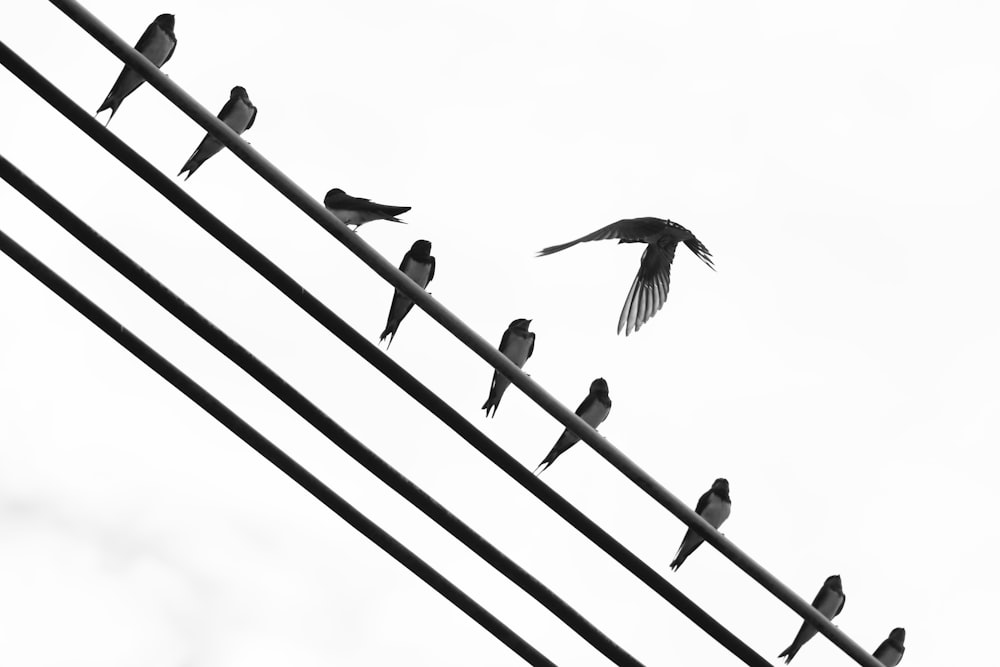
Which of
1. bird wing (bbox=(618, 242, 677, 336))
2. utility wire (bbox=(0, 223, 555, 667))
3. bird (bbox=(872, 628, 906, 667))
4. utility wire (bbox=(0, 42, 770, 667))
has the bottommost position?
utility wire (bbox=(0, 223, 555, 667))

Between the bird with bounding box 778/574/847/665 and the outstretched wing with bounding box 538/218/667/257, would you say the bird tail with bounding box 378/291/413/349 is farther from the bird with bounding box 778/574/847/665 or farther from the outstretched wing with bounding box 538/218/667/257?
the bird with bounding box 778/574/847/665

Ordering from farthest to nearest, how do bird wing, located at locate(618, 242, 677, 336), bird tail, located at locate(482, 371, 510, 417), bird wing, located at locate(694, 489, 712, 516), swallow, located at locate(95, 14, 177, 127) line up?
bird wing, located at locate(694, 489, 712, 516) < bird wing, located at locate(618, 242, 677, 336) < swallow, located at locate(95, 14, 177, 127) < bird tail, located at locate(482, 371, 510, 417)

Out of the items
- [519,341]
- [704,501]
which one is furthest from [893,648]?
[519,341]

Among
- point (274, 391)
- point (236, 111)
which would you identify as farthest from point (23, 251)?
point (236, 111)

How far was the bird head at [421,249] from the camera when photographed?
343 inches

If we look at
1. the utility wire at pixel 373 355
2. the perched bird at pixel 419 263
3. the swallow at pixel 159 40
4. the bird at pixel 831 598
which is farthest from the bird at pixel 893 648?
the swallow at pixel 159 40

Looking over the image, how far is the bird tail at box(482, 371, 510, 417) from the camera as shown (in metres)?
7.86

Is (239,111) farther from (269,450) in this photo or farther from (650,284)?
(269,450)

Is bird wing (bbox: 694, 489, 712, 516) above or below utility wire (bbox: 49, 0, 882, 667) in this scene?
above

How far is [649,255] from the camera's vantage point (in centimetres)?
920

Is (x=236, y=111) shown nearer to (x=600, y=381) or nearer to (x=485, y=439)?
(x=600, y=381)

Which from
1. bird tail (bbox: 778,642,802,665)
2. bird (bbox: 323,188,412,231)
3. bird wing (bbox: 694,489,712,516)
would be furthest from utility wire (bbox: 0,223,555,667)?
bird wing (bbox: 694,489,712,516)

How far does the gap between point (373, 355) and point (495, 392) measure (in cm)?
435

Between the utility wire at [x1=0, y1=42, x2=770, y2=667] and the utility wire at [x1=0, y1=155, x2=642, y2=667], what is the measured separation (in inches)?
7.7
